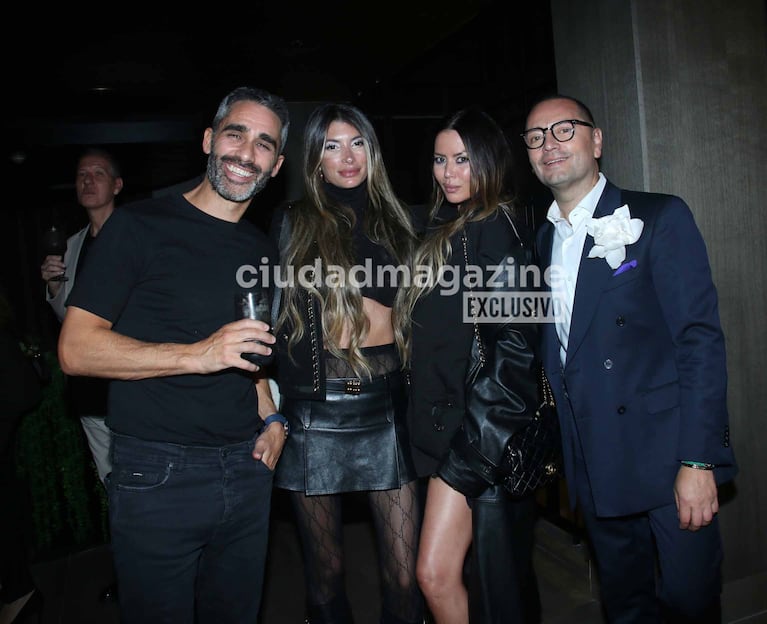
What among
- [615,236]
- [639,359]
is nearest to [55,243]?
[615,236]

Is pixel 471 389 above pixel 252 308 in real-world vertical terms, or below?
below

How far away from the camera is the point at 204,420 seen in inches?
76.4

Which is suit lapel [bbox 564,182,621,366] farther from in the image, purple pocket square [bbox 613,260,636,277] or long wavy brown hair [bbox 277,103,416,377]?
long wavy brown hair [bbox 277,103,416,377]

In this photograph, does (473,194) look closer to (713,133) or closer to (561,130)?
(561,130)

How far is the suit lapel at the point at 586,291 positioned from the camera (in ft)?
6.95

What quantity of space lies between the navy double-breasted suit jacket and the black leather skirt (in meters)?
0.67

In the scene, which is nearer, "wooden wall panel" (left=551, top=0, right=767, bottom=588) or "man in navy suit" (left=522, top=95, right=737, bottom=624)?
"man in navy suit" (left=522, top=95, right=737, bottom=624)

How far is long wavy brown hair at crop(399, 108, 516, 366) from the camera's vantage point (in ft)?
7.54

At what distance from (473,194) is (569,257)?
42 centimetres

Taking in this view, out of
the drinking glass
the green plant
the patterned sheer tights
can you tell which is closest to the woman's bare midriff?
the patterned sheer tights

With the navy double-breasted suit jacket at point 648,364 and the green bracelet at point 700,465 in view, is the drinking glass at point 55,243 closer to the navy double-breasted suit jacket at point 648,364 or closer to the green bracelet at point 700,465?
the navy double-breasted suit jacket at point 648,364

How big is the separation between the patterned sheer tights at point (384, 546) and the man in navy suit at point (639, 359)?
66 cm

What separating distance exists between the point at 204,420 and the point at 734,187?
2374mm

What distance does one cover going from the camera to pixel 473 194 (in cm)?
239
